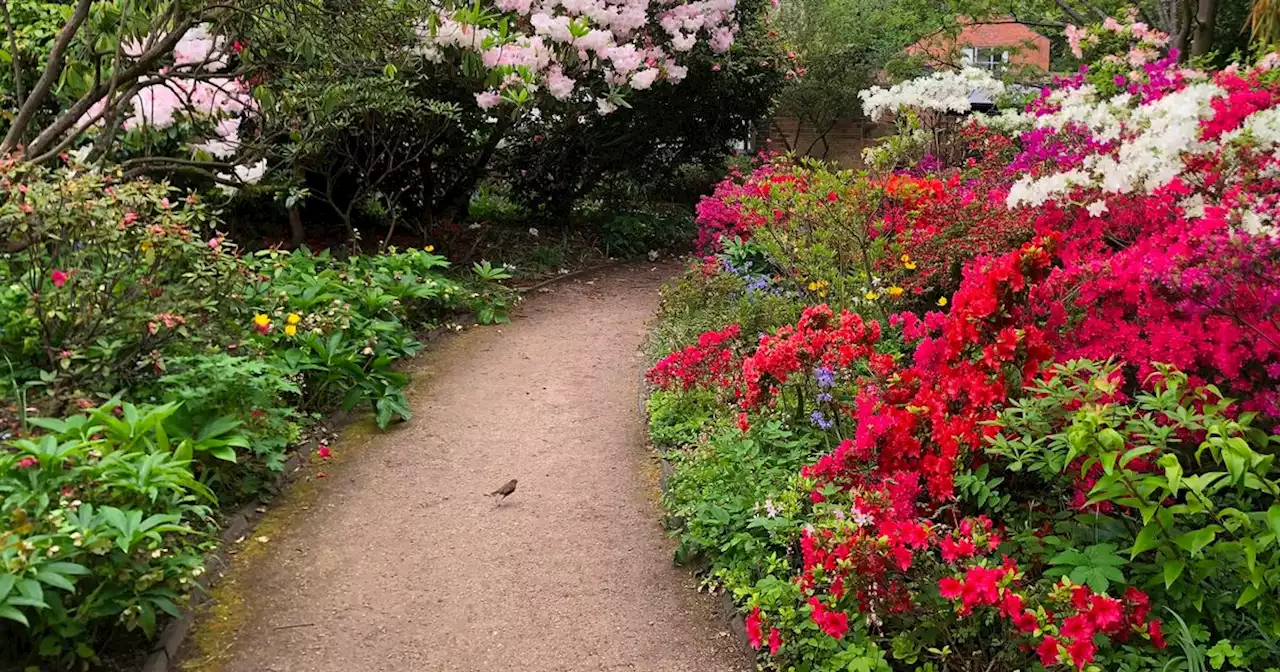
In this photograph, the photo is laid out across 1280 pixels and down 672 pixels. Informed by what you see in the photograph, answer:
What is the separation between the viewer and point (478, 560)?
A: 11.8ft

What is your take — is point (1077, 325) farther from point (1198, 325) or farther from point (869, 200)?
point (869, 200)

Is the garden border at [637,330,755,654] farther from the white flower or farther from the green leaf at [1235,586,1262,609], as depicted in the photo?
the white flower

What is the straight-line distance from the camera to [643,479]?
434 centimetres

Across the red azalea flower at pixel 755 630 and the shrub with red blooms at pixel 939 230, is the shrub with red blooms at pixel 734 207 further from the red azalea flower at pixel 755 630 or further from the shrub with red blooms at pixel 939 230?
the red azalea flower at pixel 755 630

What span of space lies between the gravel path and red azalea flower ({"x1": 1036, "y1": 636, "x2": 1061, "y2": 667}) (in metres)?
1.01

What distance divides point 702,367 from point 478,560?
69.2 inches

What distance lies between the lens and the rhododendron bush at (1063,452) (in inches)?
92.0

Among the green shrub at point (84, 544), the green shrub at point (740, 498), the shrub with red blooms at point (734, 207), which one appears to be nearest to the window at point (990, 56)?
the shrub with red blooms at point (734, 207)

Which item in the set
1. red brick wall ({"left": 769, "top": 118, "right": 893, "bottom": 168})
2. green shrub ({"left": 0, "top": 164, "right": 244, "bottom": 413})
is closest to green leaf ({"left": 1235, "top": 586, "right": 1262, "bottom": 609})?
green shrub ({"left": 0, "top": 164, "right": 244, "bottom": 413})

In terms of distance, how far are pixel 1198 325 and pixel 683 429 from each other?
7.91 feet

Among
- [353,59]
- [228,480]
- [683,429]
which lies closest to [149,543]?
[228,480]

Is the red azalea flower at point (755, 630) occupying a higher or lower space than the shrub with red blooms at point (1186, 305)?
lower

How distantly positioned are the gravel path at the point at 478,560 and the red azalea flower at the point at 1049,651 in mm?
1008

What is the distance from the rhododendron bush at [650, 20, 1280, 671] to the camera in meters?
2.34
